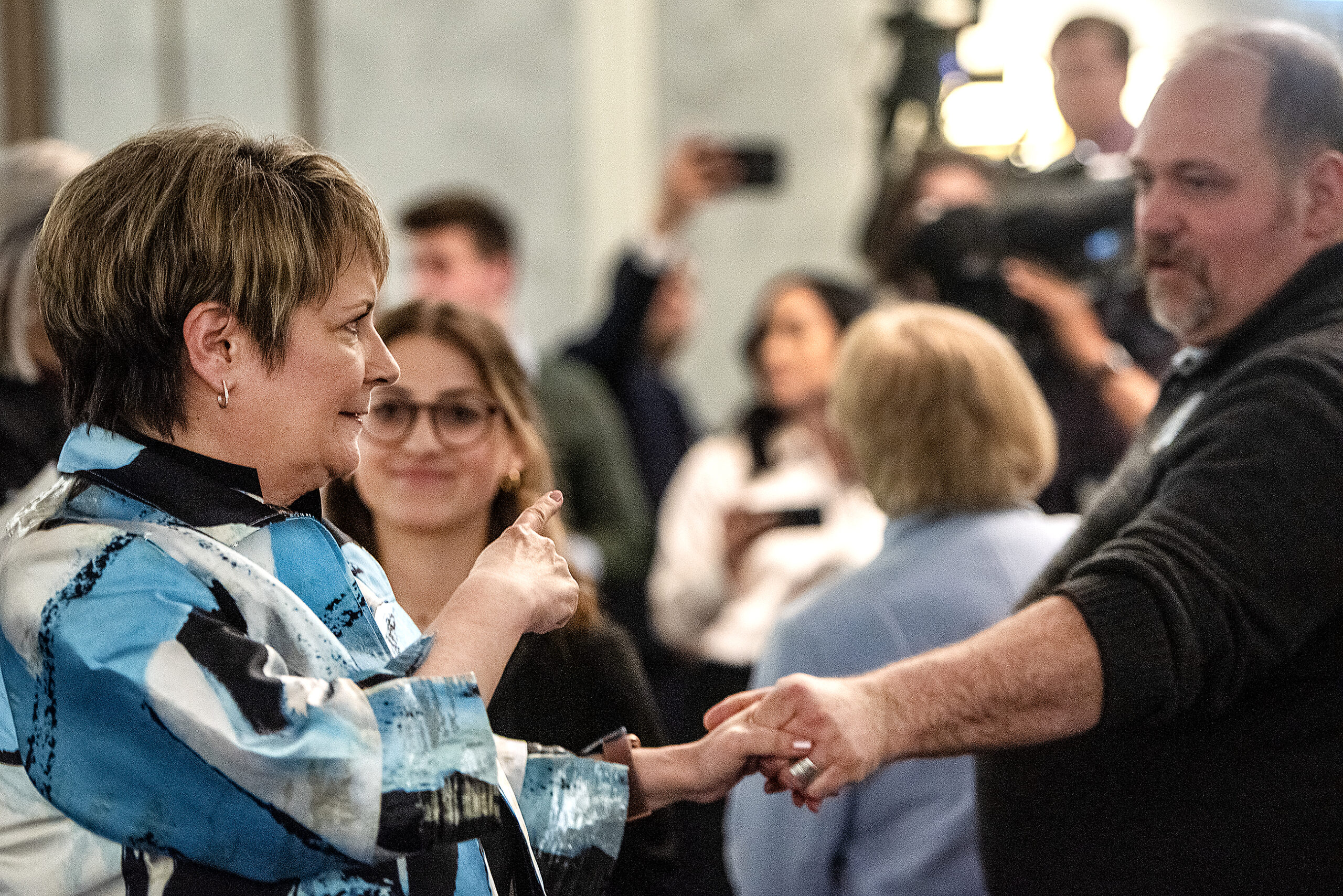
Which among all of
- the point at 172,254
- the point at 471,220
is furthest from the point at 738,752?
the point at 471,220

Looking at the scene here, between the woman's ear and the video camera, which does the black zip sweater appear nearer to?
the woman's ear

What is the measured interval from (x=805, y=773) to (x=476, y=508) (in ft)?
1.39

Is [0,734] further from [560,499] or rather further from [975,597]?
Answer: [975,597]

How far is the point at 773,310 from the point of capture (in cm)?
338

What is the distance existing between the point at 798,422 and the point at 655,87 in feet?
10.6

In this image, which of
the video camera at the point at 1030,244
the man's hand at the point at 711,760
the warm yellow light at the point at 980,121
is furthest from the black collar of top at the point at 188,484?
the warm yellow light at the point at 980,121

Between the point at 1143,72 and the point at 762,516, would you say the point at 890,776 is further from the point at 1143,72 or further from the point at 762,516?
the point at 1143,72

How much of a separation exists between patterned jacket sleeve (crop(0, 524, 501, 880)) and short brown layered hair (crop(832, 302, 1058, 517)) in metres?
1.18

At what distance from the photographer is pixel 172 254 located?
3.22ft

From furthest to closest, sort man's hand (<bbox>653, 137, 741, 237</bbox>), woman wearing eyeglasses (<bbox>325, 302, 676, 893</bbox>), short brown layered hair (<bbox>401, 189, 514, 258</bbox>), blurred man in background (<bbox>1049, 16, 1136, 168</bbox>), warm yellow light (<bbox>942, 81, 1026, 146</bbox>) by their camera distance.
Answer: warm yellow light (<bbox>942, 81, 1026, 146</bbox>) → man's hand (<bbox>653, 137, 741, 237</bbox>) → short brown layered hair (<bbox>401, 189, 514, 258</bbox>) → blurred man in background (<bbox>1049, 16, 1136, 168</bbox>) → woman wearing eyeglasses (<bbox>325, 302, 676, 893</bbox>)

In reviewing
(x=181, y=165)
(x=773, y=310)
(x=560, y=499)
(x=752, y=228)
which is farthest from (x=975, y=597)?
(x=752, y=228)

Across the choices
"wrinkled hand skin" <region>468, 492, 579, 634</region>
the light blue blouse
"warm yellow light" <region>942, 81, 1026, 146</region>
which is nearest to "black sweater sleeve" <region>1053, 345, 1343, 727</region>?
the light blue blouse

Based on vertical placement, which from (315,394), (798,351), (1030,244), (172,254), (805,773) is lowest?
(798,351)

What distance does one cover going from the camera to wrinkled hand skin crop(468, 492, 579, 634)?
1046 millimetres
